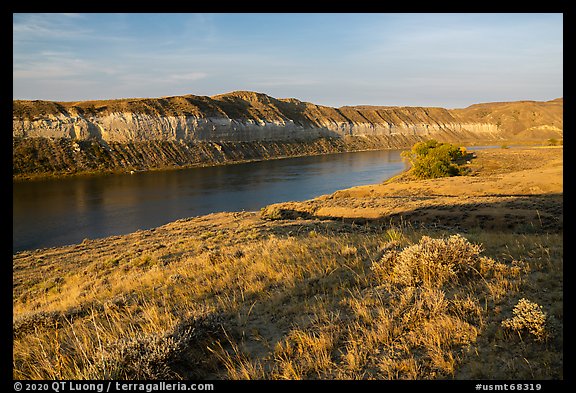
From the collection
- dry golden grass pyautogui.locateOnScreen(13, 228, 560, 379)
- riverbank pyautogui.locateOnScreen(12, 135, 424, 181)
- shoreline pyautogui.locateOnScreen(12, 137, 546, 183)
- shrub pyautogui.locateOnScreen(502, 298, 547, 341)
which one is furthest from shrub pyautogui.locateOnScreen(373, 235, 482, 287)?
riverbank pyautogui.locateOnScreen(12, 135, 424, 181)

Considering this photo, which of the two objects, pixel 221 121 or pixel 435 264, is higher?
pixel 221 121

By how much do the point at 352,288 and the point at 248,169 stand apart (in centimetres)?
6899

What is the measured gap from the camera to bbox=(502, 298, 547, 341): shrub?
2.91 meters

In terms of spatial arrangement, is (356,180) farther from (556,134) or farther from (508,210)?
(556,134)

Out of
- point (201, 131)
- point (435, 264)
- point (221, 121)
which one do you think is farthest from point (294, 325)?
point (221, 121)

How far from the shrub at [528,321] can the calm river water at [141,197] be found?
29.9 meters

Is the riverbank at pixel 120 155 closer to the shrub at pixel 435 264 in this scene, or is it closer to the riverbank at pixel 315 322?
the riverbank at pixel 315 322

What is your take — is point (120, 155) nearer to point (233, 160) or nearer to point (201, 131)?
point (201, 131)

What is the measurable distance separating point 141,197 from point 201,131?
152 feet

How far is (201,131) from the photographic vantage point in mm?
85375

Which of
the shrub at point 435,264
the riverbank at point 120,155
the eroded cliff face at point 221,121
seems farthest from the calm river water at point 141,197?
the shrub at point 435,264

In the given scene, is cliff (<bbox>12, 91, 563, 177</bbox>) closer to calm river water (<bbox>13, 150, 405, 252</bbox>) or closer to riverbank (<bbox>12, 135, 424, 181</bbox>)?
riverbank (<bbox>12, 135, 424, 181</bbox>)
